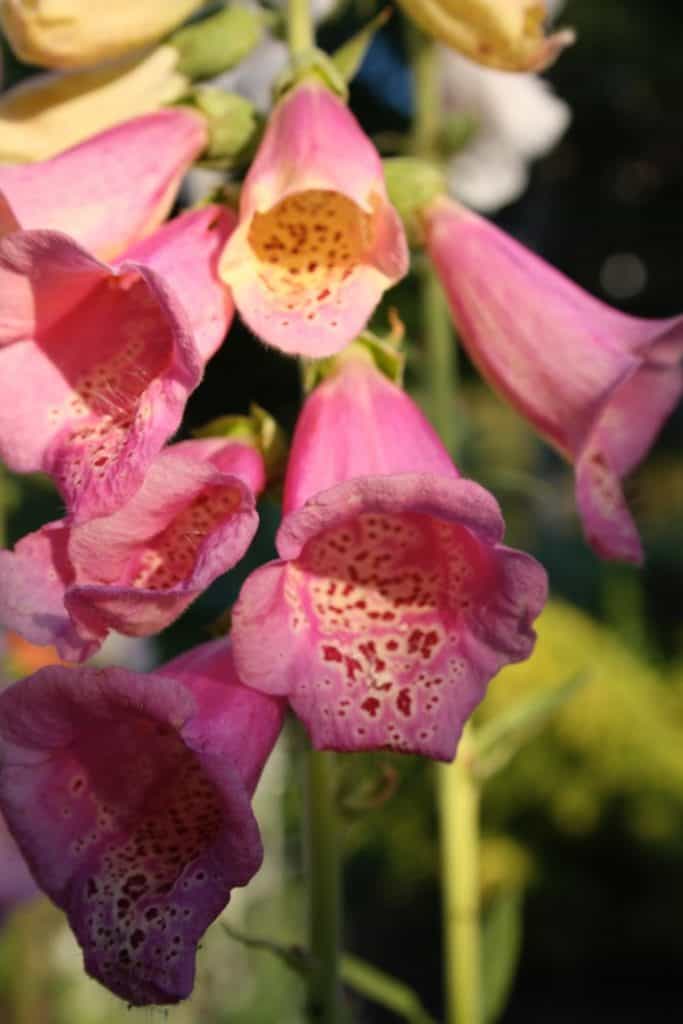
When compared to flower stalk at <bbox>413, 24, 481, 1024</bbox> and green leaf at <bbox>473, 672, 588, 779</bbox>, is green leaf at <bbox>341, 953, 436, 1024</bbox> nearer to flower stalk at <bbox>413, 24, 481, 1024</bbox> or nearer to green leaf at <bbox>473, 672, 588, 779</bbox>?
flower stalk at <bbox>413, 24, 481, 1024</bbox>

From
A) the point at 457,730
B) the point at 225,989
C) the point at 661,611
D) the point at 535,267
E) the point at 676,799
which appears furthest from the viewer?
the point at 661,611

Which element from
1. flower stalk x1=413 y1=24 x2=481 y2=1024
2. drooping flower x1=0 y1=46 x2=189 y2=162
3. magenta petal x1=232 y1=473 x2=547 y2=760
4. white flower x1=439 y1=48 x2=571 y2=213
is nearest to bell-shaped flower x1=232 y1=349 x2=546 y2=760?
magenta petal x1=232 y1=473 x2=547 y2=760

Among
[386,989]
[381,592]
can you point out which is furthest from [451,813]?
[381,592]

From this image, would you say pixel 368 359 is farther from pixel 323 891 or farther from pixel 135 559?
pixel 323 891

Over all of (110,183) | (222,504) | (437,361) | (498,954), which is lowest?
(498,954)

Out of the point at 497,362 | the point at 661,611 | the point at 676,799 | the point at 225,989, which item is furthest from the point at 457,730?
the point at 661,611

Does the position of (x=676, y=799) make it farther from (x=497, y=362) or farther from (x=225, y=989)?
(x=497, y=362)

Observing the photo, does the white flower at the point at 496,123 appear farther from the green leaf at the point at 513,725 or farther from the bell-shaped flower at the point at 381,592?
the bell-shaped flower at the point at 381,592

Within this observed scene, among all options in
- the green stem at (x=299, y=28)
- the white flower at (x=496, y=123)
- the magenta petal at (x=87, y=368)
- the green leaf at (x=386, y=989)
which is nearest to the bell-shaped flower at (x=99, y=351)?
the magenta petal at (x=87, y=368)
